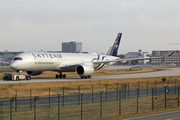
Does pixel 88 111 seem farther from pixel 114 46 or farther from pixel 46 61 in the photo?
pixel 114 46

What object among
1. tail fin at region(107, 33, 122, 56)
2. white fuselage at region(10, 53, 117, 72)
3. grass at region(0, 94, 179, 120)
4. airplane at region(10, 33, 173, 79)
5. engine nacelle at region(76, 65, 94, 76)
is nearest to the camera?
grass at region(0, 94, 179, 120)

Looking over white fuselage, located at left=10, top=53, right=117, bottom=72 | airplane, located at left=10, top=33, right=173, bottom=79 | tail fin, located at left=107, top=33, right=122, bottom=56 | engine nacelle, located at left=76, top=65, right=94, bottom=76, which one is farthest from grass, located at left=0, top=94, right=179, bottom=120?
tail fin, located at left=107, top=33, right=122, bottom=56

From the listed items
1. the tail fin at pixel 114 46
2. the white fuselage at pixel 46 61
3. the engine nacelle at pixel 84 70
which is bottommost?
the engine nacelle at pixel 84 70

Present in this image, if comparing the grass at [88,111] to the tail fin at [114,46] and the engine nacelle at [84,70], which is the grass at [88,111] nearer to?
the engine nacelle at [84,70]

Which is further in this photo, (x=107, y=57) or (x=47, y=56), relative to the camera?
(x=107, y=57)

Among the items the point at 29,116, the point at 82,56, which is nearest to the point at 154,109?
the point at 29,116

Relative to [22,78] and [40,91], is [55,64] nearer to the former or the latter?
[22,78]

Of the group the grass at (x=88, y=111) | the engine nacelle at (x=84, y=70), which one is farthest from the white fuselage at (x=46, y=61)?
the grass at (x=88, y=111)

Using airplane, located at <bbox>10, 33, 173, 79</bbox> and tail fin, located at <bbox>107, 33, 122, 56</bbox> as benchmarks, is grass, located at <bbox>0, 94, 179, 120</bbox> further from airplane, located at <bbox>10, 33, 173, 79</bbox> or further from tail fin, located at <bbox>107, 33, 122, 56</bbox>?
tail fin, located at <bbox>107, 33, 122, 56</bbox>

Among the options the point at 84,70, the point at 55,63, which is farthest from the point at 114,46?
the point at 55,63

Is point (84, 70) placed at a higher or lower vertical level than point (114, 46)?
lower

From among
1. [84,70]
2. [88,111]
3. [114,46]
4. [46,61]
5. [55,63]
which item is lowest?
[88,111]

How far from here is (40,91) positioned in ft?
125

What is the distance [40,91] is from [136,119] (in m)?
19.5
